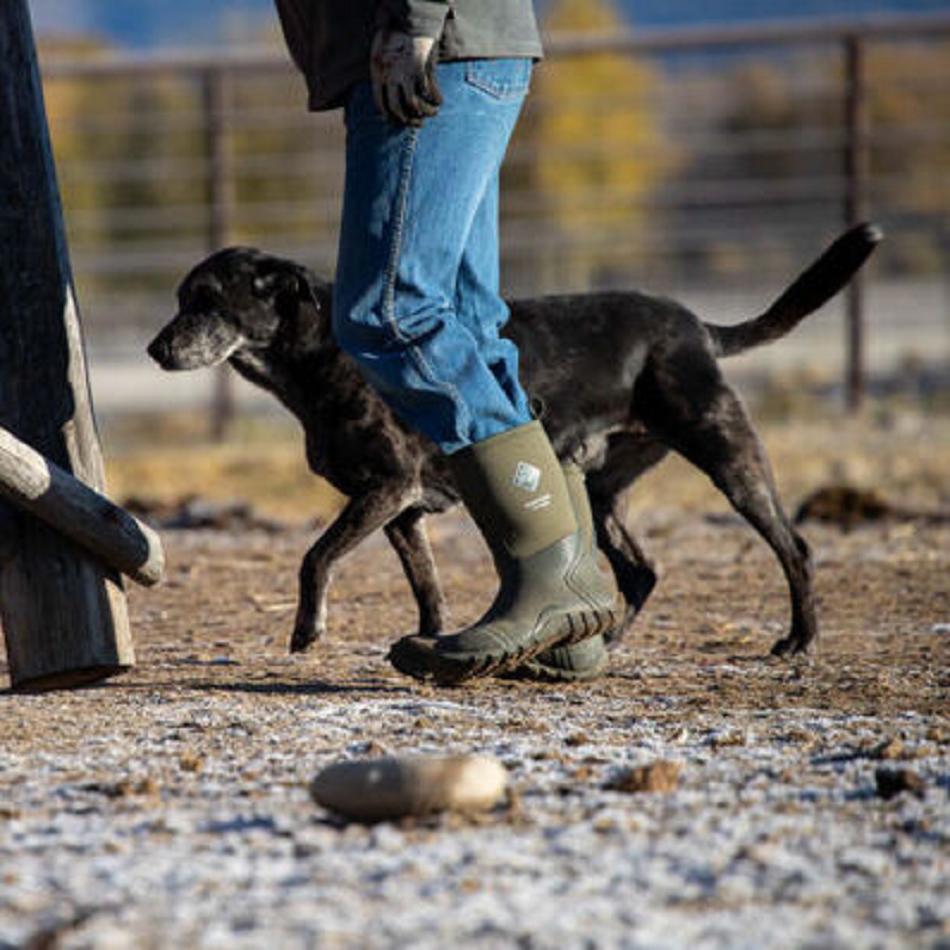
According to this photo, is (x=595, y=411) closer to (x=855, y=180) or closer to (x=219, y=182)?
(x=855, y=180)

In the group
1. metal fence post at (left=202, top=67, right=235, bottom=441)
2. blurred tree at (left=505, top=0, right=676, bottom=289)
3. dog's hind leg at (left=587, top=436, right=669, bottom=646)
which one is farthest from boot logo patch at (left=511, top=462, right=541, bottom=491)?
blurred tree at (left=505, top=0, right=676, bottom=289)

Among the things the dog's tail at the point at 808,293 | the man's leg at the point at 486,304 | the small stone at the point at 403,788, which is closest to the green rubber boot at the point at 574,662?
the man's leg at the point at 486,304

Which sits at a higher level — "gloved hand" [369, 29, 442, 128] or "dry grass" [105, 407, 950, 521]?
"gloved hand" [369, 29, 442, 128]

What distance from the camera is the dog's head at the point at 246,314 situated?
590cm

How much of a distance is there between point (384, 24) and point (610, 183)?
2776 centimetres

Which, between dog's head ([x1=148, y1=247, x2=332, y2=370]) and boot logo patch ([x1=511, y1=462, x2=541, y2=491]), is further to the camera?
dog's head ([x1=148, y1=247, x2=332, y2=370])

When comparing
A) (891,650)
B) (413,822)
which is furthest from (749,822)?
(891,650)

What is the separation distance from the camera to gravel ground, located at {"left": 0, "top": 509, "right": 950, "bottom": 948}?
2689 mm

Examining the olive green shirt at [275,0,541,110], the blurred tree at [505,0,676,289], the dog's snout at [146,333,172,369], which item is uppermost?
the blurred tree at [505,0,676,289]

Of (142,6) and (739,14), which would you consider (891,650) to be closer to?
(739,14)

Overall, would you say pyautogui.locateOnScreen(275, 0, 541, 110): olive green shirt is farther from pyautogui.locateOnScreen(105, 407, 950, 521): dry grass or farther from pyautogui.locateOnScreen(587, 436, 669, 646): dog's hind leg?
pyautogui.locateOnScreen(105, 407, 950, 521): dry grass

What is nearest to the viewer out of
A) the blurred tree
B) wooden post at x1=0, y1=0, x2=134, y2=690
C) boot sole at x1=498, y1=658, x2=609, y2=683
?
wooden post at x1=0, y1=0, x2=134, y2=690

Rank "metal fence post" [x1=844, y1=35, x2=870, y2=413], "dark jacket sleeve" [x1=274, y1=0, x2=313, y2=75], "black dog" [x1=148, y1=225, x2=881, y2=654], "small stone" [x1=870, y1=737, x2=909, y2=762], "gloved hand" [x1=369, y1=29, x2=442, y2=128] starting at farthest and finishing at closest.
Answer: "metal fence post" [x1=844, y1=35, x2=870, y2=413] → "black dog" [x1=148, y1=225, x2=881, y2=654] → "dark jacket sleeve" [x1=274, y1=0, x2=313, y2=75] → "gloved hand" [x1=369, y1=29, x2=442, y2=128] → "small stone" [x1=870, y1=737, x2=909, y2=762]

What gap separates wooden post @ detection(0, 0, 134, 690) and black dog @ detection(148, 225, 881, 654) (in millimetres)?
850
